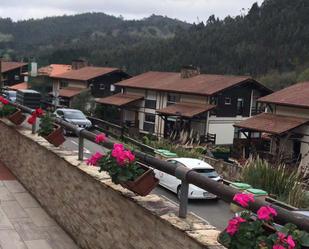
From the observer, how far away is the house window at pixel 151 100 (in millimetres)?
46978

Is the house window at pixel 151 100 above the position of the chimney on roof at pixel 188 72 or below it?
below

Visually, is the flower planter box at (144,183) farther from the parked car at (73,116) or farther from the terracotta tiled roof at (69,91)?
the terracotta tiled roof at (69,91)

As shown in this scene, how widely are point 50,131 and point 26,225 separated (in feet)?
5.90

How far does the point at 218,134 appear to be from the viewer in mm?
41750

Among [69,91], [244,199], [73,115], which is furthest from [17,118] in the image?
[69,91]

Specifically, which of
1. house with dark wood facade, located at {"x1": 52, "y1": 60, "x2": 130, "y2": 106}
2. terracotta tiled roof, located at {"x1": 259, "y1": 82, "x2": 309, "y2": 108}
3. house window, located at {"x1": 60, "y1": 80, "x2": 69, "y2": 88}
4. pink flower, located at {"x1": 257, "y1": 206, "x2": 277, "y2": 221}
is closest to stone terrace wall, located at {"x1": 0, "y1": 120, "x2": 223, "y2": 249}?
pink flower, located at {"x1": 257, "y1": 206, "x2": 277, "y2": 221}

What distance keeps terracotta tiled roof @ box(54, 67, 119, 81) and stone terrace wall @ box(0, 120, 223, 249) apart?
156 feet

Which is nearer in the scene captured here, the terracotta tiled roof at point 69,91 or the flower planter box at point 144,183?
the flower planter box at point 144,183

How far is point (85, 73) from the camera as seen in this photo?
58938 mm

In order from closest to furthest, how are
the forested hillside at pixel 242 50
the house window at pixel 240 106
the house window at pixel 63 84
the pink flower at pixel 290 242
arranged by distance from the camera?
the pink flower at pixel 290 242
the house window at pixel 240 106
the house window at pixel 63 84
the forested hillside at pixel 242 50

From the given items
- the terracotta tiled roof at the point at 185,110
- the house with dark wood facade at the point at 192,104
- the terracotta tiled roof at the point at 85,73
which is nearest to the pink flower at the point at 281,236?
the house with dark wood facade at the point at 192,104

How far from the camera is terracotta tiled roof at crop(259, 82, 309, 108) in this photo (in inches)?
1262

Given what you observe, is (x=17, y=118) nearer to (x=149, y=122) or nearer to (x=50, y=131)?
(x=50, y=131)

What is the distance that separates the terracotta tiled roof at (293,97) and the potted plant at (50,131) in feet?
83.7
